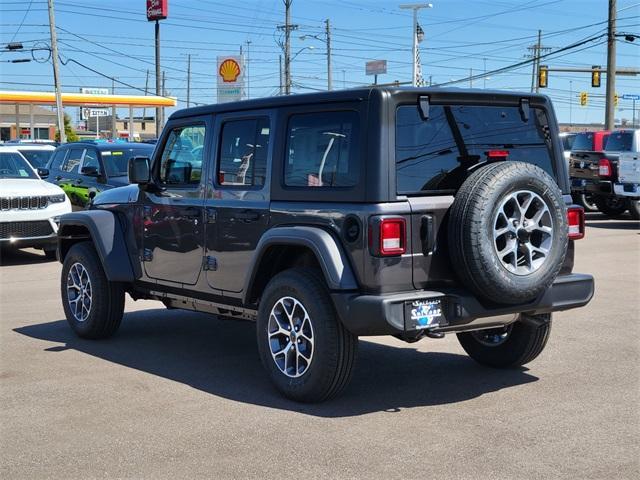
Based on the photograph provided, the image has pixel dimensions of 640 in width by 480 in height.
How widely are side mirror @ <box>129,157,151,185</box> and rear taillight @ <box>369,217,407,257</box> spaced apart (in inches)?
103

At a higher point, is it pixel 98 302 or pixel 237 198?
pixel 237 198

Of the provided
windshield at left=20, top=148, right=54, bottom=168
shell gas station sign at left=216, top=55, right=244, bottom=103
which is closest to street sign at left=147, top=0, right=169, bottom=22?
shell gas station sign at left=216, top=55, right=244, bottom=103

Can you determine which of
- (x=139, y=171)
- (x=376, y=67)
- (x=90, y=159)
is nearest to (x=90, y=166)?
(x=90, y=159)

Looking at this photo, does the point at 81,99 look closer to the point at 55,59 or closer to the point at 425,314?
the point at 55,59

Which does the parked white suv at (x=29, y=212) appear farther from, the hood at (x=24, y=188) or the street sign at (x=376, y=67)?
the street sign at (x=376, y=67)

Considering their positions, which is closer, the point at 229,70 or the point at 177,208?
the point at 177,208

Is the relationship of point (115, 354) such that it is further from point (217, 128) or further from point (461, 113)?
point (461, 113)

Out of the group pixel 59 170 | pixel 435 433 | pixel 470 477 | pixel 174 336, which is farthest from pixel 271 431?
pixel 59 170

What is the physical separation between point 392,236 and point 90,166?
443 inches

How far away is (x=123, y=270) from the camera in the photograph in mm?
7793

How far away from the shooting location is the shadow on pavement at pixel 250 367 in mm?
6035

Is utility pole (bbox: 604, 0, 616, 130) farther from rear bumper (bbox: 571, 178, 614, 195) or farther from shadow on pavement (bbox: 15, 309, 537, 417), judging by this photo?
shadow on pavement (bbox: 15, 309, 537, 417)

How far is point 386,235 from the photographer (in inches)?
214

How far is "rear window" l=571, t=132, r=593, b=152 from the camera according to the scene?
22.6 m
